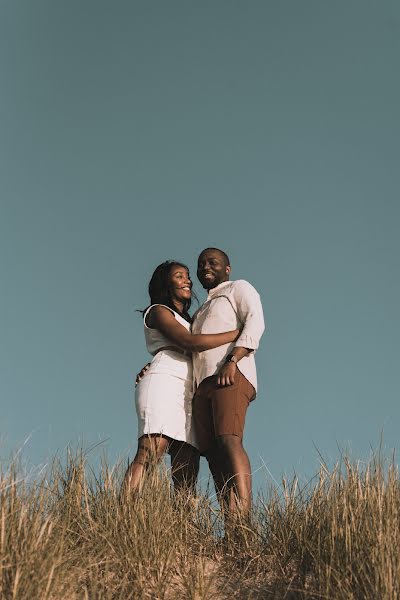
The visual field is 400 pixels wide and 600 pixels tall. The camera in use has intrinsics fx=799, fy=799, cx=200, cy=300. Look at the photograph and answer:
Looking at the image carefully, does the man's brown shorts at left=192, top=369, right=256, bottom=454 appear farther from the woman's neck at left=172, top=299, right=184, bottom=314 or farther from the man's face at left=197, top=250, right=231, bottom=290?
the man's face at left=197, top=250, right=231, bottom=290

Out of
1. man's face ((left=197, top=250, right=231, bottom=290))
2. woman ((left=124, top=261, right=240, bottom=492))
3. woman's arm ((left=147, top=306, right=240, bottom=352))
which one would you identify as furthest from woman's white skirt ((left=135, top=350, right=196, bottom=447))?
man's face ((left=197, top=250, right=231, bottom=290))

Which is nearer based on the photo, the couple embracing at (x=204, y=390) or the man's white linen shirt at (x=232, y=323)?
the couple embracing at (x=204, y=390)

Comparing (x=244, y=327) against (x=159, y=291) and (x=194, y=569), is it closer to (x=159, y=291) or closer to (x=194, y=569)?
A: (x=159, y=291)

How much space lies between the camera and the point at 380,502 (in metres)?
4.46

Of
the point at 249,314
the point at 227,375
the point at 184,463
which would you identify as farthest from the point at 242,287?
the point at 184,463

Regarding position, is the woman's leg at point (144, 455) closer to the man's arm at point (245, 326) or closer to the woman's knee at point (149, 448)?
the woman's knee at point (149, 448)

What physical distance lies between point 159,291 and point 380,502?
2.32 metres

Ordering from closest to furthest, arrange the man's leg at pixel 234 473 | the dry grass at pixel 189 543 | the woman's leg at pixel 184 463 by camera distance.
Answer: the dry grass at pixel 189 543 → the man's leg at pixel 234 473 → the woman's leg at pixel 184 463

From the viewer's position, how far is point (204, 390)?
5426 millimetres

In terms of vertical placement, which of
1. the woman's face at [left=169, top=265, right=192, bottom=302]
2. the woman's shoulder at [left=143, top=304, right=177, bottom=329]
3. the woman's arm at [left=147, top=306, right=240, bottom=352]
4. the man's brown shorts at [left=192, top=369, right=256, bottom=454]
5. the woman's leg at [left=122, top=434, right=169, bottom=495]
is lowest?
the woman's leg at [left=122, top=434, right=169, bottom=495]

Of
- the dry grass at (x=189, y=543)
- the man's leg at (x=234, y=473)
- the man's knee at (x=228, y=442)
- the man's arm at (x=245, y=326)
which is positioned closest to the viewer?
the dry grass at (x=189, y=543)

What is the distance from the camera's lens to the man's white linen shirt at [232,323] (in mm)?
5414

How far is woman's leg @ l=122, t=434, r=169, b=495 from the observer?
17.0 feet

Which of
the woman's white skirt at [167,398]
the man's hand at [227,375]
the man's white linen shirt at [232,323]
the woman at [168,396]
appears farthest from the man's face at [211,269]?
the man's hand at [227,375]
